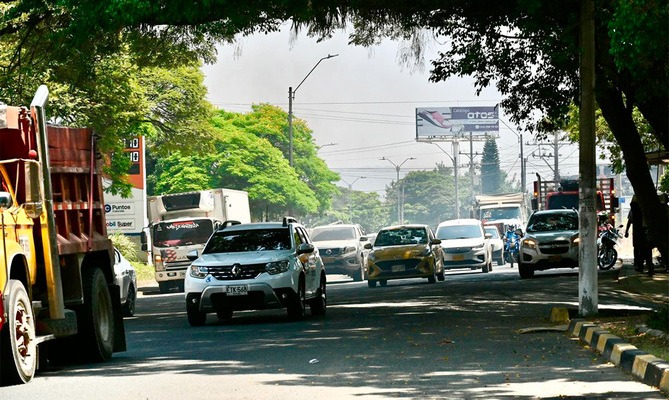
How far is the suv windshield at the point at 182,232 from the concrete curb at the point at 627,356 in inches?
957

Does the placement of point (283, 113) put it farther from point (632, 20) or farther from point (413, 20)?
point (632, 20)

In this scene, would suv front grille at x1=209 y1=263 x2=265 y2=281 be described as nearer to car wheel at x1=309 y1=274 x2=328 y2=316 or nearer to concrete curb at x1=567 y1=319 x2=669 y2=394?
car wheel at x1=309 y1=274 x2=328 y2=316

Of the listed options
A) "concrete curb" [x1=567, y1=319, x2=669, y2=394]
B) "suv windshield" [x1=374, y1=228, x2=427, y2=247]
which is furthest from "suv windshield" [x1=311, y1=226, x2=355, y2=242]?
"concrete curb" [x1=567, y1=319, x2=669, y2=394]

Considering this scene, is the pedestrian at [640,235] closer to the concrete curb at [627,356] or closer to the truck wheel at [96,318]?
the concrete curb at [627,356]

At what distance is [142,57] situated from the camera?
78.4 feet

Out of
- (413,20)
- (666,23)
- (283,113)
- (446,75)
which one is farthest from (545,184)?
(283,113)

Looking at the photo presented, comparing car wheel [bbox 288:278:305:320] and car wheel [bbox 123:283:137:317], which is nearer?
car wheel [bbox 288:278:305:320]

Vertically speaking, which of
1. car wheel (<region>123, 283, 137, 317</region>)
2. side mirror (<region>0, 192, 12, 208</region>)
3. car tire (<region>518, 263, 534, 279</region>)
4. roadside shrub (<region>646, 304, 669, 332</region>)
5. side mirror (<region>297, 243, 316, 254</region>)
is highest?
side mirror (<region>0, 192, 12, 208</region>)

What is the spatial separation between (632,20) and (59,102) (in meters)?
21.7

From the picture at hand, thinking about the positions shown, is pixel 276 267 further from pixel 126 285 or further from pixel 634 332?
pixel 634 332

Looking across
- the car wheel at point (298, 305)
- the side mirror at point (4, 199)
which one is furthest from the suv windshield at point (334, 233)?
the side mirror at point (4, 199)

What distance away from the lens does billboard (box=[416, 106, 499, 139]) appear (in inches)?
6132

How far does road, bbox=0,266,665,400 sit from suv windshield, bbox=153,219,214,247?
670 inches

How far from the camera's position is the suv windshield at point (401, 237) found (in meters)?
35.8
